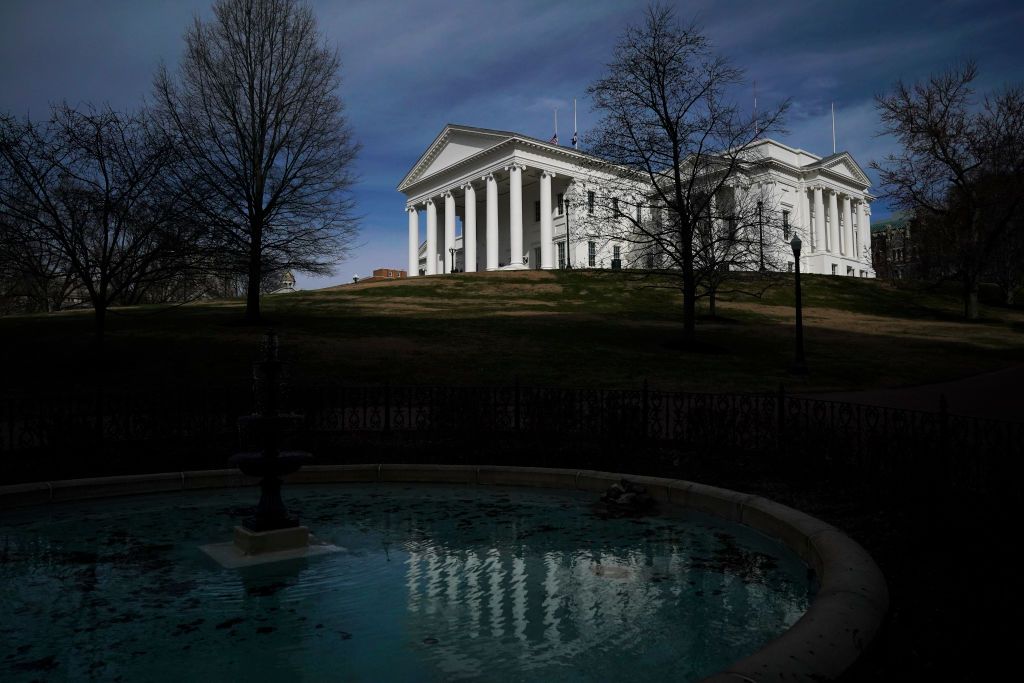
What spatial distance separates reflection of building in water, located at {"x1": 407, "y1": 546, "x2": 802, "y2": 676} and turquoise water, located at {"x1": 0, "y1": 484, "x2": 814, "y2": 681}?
20 millimetres

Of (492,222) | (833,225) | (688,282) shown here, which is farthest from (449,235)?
(688,282)

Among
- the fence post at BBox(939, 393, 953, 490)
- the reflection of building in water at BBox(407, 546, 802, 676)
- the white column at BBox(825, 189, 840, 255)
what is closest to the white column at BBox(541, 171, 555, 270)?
the white column at BBox(825, 189, 840, 255)

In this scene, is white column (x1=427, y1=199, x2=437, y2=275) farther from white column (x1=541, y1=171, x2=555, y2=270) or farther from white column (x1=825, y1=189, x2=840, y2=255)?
white column (x1=825, y1=189, x2=840, y2=255)

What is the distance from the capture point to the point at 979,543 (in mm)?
6047

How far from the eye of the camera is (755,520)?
7.55 m

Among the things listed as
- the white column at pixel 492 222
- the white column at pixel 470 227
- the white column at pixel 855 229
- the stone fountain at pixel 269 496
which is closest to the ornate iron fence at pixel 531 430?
the stone fountain at pixel 269 496

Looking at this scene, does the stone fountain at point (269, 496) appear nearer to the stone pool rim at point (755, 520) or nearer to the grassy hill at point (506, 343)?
the stone pool rim at point (755, 520)

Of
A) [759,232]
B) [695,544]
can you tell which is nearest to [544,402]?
[695,544]

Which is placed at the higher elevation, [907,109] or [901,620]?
[907,109]

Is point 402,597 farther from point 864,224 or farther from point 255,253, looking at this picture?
point 864,224

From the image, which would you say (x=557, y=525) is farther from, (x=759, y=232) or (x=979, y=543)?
(x=759, y=232)

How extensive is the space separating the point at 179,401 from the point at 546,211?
174ft

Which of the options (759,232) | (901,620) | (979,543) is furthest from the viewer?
(759,232)

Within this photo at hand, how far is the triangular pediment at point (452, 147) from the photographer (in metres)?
62.9
